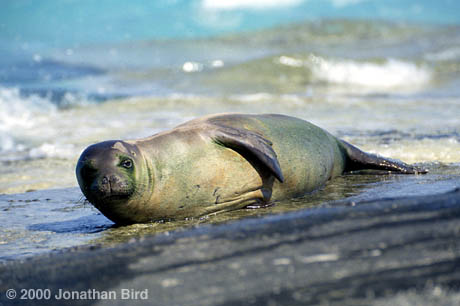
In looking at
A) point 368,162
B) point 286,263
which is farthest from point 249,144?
point 286,263

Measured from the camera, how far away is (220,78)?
16875 mm

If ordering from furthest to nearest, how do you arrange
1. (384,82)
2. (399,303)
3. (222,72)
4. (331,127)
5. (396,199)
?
(222,72) < (384,82) < (331,127) < (396,199) < (399,303)

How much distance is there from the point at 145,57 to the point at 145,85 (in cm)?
699

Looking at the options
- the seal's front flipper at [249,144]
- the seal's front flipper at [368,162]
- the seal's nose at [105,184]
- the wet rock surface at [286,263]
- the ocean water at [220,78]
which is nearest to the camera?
the wet rock surface at [286,263]

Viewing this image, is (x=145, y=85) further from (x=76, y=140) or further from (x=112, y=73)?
(x=76, y=140)

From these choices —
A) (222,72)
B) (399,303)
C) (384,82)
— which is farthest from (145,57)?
(399,303)

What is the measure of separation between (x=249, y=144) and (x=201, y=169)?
320 millimetres

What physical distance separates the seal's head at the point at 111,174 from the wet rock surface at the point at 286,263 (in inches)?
15.3

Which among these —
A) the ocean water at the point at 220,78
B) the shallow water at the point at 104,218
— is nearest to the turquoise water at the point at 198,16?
the ocean water at the point at 220,78

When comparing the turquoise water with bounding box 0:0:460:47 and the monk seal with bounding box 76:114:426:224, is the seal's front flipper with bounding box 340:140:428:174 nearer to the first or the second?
the monk seal with bounding box 76:114:426:224

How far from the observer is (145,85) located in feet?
55.0

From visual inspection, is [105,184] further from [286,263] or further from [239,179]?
[286,263]

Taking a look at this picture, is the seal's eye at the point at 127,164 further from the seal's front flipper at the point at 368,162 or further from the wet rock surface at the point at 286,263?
the seal's front flipper at the point at 368,162

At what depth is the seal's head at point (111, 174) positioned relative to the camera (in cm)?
352
